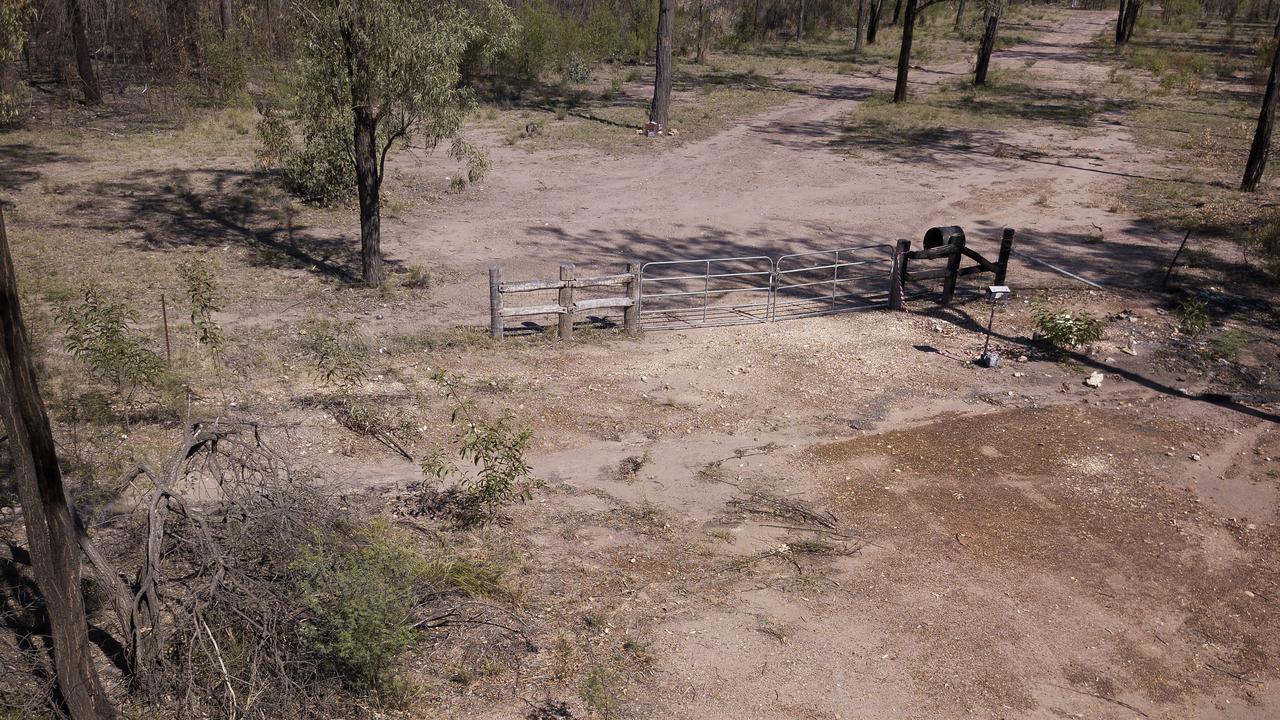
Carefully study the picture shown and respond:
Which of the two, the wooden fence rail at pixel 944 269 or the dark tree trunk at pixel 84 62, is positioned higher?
the dark tree trunk at pixel 84 62

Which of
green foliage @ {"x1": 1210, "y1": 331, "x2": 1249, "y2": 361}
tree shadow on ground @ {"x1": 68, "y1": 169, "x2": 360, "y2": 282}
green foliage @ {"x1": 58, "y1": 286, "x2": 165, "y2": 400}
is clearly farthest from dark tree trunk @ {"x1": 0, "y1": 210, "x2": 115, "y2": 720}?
green foliage @ {"x1": 1210, "y1": 331, "x2": 1249, "y2": 361}

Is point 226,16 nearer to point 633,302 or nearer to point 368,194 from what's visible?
point 368,194

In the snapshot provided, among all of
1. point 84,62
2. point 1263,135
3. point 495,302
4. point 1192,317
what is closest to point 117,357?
point 495,302

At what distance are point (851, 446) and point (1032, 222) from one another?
40.9 feet

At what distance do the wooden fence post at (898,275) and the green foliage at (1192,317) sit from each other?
435 centimetres

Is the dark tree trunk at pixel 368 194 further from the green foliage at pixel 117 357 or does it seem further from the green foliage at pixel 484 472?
the green foliage at pixel 484 472

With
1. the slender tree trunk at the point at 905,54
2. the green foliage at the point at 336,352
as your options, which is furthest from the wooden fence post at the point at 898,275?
the slender tree trunk at the point at 905,54

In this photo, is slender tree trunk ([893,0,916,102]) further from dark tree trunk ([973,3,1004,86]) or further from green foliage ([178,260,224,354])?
green foliage ([178,260,224,354])

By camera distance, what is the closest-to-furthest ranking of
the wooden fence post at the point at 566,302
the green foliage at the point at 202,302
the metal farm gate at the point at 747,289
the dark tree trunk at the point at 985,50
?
the green foliage at the point at 202,302, the wooden fence post at the point at 566,302, the metal farm gate at the point at 747,289, the dark tree trunk at the point at 985,50

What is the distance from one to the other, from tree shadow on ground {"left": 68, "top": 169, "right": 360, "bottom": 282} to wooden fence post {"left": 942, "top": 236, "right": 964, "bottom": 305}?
10.3 m

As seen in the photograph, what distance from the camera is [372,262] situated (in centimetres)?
1609

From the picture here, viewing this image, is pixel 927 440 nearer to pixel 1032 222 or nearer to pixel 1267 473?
pixel 1267 473

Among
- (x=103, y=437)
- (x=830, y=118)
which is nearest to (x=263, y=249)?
(x=103, y=437)

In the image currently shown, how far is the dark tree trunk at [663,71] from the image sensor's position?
2861 centimetres
